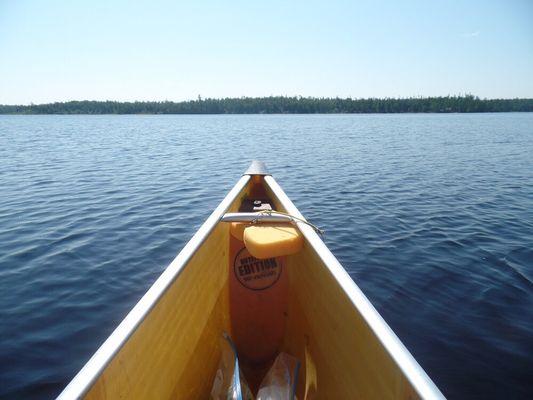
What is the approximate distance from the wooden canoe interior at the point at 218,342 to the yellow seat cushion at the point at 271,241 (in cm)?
19

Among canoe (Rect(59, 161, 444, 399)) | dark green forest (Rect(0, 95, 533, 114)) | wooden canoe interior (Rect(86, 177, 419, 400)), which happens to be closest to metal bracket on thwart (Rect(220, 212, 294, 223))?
canoe (Rect(59, 161, 444, 399))

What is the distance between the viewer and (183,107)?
436 ft

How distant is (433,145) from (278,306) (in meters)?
25.9

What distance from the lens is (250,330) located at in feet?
13.0

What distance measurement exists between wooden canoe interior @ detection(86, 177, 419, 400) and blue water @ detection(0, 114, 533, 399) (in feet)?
6.37

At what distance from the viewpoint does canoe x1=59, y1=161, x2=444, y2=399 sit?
1.79m

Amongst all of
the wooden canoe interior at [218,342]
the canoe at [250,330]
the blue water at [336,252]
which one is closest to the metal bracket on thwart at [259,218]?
the canoe at [250,330]

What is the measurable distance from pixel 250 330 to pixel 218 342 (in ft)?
1.67

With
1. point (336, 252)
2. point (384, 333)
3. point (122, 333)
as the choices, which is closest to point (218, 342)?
point (122, 333)

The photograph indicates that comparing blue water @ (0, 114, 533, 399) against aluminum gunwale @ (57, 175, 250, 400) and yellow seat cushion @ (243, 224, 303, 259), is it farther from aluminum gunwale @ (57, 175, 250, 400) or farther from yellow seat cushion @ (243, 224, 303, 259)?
aluminum gunwale @ (57, 175, 250, 400)

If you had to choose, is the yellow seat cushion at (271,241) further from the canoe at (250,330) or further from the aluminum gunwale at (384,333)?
the aluminum gunwale at (384,333)

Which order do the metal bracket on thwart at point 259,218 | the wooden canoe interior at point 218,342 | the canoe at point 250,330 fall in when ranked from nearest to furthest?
1. the canoe at point 250,330
2. the wooden canoe interior at point 218,342
3. the metal bracket on thwart at point 259,218

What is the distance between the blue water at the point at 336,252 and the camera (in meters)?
4.35

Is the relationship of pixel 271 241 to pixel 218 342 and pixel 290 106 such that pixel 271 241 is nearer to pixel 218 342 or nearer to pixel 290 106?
pixel 218 342
